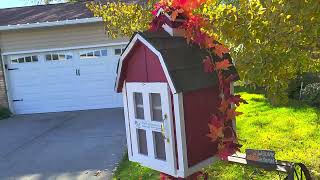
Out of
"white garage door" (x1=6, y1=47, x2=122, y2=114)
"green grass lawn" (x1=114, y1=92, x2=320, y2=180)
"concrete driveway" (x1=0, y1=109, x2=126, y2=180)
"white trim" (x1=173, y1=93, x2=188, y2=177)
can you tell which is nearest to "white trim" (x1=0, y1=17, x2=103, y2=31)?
"white garage door" (x1=6, y1=47, x2=122, y2=114)

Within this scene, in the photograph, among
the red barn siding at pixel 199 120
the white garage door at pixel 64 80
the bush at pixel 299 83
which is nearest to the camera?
the red barn siding at pixel 199 120

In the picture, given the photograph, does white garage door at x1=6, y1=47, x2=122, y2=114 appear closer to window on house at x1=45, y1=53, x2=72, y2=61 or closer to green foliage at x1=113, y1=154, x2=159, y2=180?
window on house at x1=45, y1=53, x2=72, y2=61

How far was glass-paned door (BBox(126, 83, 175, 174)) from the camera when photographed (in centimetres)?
234

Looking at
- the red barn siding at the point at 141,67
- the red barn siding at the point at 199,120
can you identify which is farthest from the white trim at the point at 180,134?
the red barn siding at the point at 141,67

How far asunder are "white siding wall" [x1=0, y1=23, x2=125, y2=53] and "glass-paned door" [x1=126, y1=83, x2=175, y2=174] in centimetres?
984

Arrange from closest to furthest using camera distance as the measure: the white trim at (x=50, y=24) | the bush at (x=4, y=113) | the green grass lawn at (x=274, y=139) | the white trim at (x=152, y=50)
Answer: the white trim at (x=152, y=50) < the green grass lawn at (x=274, y=139) < the white trim at (x=50, y=24) < the bush at (x=4, y=113)

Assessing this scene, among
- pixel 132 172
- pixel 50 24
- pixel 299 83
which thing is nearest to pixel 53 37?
pixel 50 24

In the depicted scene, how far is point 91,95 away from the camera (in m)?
12.6

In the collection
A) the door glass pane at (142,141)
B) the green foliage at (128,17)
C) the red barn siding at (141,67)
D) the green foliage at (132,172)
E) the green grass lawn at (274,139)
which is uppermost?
the green foliage at (128,17)

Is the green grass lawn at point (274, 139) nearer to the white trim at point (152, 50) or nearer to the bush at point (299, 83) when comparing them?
the bush at point (299, 83)

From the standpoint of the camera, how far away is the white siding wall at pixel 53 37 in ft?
40.7

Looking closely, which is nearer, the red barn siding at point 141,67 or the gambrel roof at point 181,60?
the gambrel roof at point 181,60

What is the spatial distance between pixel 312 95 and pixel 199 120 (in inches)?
309

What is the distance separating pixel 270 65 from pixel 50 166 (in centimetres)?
474
